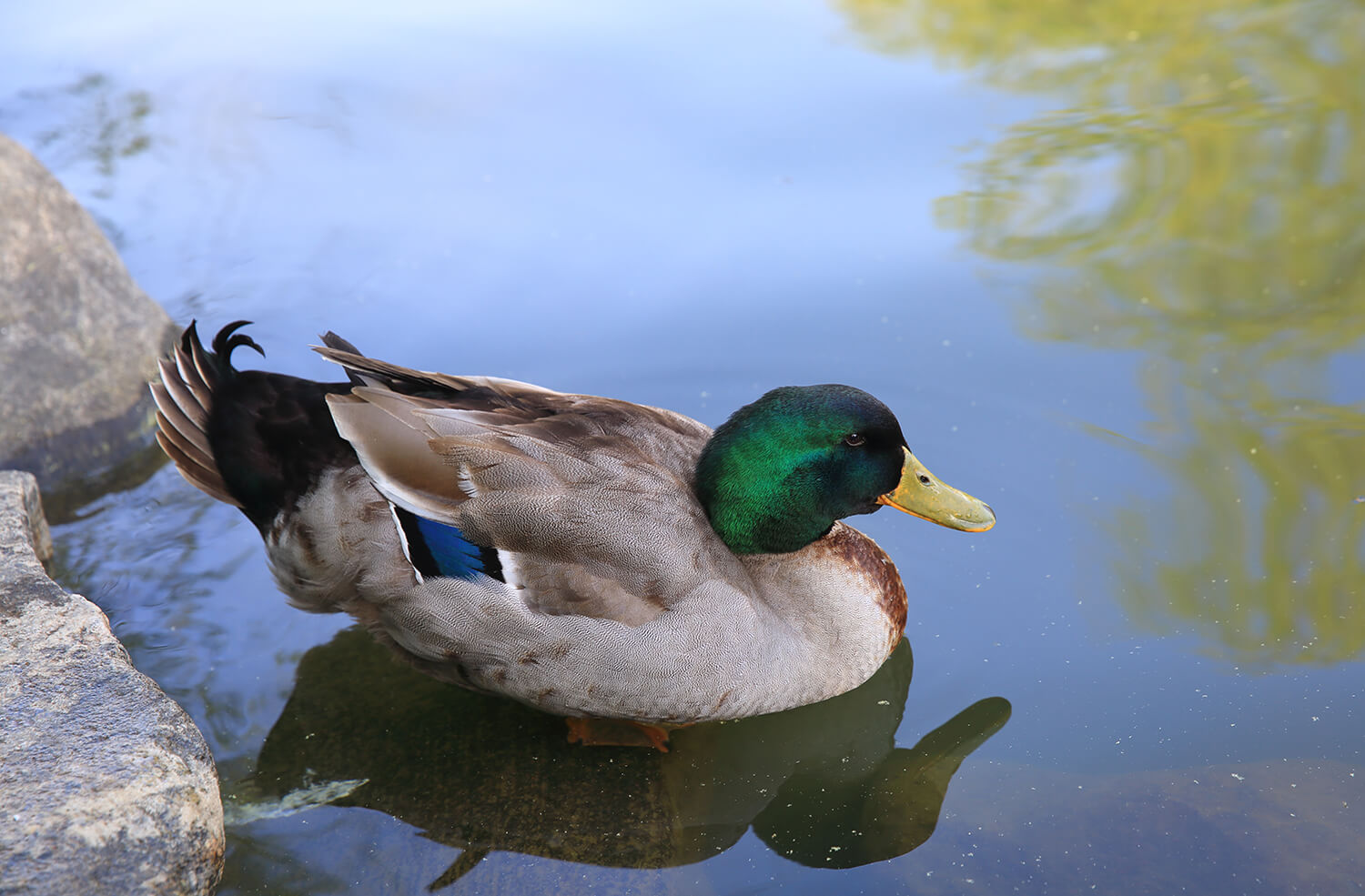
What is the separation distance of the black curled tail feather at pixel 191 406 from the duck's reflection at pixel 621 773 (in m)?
0.75

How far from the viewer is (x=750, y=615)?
3.40 meters

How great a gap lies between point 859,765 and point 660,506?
0.97 meters

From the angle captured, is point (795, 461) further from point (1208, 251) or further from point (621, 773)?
point (1208, 251)

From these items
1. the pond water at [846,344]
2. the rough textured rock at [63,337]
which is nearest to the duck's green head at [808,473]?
the pond water at [846,344]

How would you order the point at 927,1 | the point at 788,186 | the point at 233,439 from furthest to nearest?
the point at 927,1 < the point at 788,186 < the point at 233,439

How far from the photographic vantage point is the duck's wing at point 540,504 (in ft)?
10.8

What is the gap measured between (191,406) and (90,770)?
4.17 ft

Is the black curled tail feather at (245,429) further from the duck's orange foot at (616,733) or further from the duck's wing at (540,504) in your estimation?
the duck's orange foot at (616,733)

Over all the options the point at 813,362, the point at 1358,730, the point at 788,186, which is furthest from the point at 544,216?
the point at 1358,730

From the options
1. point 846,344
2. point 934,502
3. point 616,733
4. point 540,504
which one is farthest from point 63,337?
point 934,502

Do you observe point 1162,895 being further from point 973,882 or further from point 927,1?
point 927,1

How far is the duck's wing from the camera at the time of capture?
3.29 m

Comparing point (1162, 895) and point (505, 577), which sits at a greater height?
point (505, 577)

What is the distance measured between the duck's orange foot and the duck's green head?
607 millimetres
